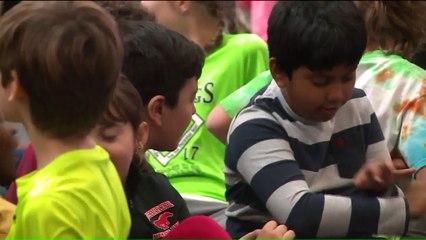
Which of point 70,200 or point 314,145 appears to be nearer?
point 70,200

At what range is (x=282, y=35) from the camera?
1771 mm

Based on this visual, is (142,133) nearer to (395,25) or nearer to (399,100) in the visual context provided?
(399,100)

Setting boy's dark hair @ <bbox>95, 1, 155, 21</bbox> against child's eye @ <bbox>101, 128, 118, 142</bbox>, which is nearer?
child's eye @ <bbox>101, 128, 118, 142</bbox>

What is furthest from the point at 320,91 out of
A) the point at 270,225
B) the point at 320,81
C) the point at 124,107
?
the point at 124,107

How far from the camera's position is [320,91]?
5.65 feet

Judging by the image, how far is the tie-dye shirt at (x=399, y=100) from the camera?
193cm

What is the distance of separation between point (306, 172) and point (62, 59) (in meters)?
0.63

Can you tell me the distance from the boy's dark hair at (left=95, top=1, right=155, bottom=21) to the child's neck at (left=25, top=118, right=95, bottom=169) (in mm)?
785

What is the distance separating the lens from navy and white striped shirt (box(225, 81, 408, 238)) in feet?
5.47

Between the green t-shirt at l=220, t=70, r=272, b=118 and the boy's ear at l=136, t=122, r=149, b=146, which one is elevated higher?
the boy's ear at l=136, t=122, r=149, b=146

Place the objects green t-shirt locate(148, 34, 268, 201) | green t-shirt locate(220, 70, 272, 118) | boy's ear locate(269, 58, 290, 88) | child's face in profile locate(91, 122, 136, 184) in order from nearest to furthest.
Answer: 1. child's face in profile locate(91, 122, 136, 184)
2. boy's ear locate(269, 58, 290, 88)
3. green t-shirt locate(220, 70, 272, 118)
4. green t-shirt locate(148, 34, 268, 201)

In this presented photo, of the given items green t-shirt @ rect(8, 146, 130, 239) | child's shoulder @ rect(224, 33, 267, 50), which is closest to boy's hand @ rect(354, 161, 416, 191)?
green t-shirt @ rect(8, 146, 130, 239)

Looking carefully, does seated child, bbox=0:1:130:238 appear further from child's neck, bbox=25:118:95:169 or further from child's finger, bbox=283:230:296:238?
child's finger, bbox=283:230:296:238

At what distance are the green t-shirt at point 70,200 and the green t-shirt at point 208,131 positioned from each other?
0.93m
